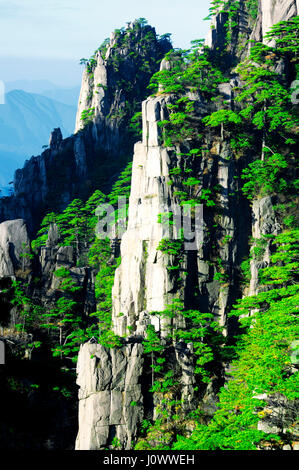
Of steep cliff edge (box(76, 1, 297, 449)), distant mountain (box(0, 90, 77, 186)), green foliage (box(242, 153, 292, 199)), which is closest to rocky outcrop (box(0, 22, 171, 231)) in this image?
steep cliff edge (box(76, 1, 297, 449))

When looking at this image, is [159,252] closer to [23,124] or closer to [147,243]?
[147,243]

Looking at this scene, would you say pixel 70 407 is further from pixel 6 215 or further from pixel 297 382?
pixel 6 215

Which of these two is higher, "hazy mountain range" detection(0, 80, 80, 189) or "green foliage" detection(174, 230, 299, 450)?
"hazy mountain range" detection(0, 80, 80, 189)

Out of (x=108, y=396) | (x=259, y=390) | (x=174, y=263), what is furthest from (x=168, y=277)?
(x=259, y=390)

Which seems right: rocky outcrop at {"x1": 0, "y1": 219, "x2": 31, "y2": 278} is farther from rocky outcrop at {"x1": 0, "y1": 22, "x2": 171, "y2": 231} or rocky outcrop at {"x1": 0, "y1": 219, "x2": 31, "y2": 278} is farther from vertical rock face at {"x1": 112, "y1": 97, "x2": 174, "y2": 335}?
rocky outcrop at {"x1": 0, "y1": 22, "x2": 171, "y2": 231}

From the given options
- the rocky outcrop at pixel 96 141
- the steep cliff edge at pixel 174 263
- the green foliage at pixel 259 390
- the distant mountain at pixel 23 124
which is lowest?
the green foliage at pixel 259 390

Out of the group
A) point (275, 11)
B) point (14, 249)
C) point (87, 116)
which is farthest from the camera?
point (87, 116)

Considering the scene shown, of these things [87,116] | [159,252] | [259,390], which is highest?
[87,116]

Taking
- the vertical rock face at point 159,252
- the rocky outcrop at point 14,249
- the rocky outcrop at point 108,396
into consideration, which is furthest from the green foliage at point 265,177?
the rocky outcrop at point 14,249

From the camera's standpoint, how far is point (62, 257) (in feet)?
128

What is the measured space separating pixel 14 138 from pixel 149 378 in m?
168

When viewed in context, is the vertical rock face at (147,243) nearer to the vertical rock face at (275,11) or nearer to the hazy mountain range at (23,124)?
the vertical rock face at (275,11)

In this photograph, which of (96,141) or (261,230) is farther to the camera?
(96,141)

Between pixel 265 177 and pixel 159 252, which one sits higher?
pixel 265 177
